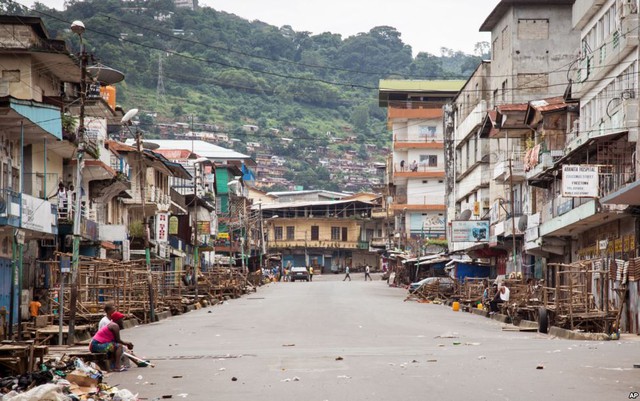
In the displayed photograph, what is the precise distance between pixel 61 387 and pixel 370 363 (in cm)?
799

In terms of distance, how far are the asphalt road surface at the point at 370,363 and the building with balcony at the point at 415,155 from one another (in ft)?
273

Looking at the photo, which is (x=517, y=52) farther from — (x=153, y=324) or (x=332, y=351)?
(x=332, y=351)

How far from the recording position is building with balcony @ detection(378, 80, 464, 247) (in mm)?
123938

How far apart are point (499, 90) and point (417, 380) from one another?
61.3m

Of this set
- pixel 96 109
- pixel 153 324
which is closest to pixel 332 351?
pixel 153 324

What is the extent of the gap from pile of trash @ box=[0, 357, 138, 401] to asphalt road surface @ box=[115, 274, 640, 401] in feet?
2.31

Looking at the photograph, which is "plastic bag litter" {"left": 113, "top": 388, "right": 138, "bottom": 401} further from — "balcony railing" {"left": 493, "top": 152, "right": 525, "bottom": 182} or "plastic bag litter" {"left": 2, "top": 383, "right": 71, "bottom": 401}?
"balcony railing" {"left": 493, "top": 152, "right": 525, "bottom": 182}

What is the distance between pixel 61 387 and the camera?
52.2 feet

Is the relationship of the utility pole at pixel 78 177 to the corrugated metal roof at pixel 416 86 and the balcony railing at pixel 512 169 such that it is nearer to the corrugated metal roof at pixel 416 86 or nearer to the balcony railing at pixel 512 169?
the balcony railing at pixel 512 169

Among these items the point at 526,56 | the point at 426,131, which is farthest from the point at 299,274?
the point at 526,56

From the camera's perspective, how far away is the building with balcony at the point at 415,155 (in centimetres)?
12394

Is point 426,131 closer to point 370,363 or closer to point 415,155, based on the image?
point 415,155

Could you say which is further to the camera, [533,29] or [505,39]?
[505,39]

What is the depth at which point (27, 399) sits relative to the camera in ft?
48.0
